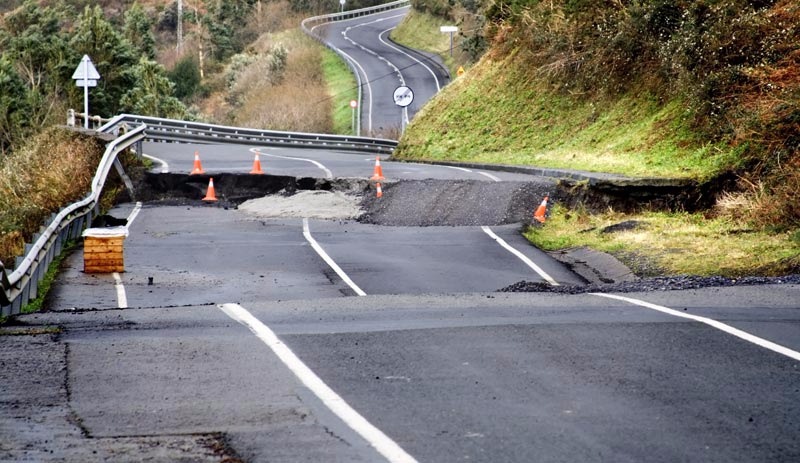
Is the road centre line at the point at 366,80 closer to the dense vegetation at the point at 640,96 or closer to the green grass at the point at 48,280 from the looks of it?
the dense vegetation at the point at 640,96

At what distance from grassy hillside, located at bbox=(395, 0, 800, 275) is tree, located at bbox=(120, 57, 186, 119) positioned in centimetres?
2778

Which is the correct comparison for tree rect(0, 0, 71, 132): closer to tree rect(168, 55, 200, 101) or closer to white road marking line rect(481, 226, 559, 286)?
tree rect(168, 55, 200, 101)

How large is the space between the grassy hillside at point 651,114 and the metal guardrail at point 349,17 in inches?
845

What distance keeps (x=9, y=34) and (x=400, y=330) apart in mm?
78752

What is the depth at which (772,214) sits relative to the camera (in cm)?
1958

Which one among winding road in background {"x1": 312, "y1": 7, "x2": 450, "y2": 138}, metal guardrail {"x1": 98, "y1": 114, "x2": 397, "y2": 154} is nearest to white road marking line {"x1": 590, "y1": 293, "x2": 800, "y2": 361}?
metal guardrail {"x1": 98, "y1": 114, "x2": 397, "y2": 154}

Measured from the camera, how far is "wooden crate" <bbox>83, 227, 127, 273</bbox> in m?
17.7

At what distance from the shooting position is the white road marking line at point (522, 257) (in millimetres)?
17984

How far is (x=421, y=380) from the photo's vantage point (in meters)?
7.86

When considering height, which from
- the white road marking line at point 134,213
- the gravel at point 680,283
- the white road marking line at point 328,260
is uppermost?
the gravel at point 680,283

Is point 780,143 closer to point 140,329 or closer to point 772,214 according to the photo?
point 772,214

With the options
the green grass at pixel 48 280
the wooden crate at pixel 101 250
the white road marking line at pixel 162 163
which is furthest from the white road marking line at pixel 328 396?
the white road marking line at pixel 162 163

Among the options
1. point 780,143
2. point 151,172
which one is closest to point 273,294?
Answer: point 780,143

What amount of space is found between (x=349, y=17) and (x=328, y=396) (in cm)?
9737
